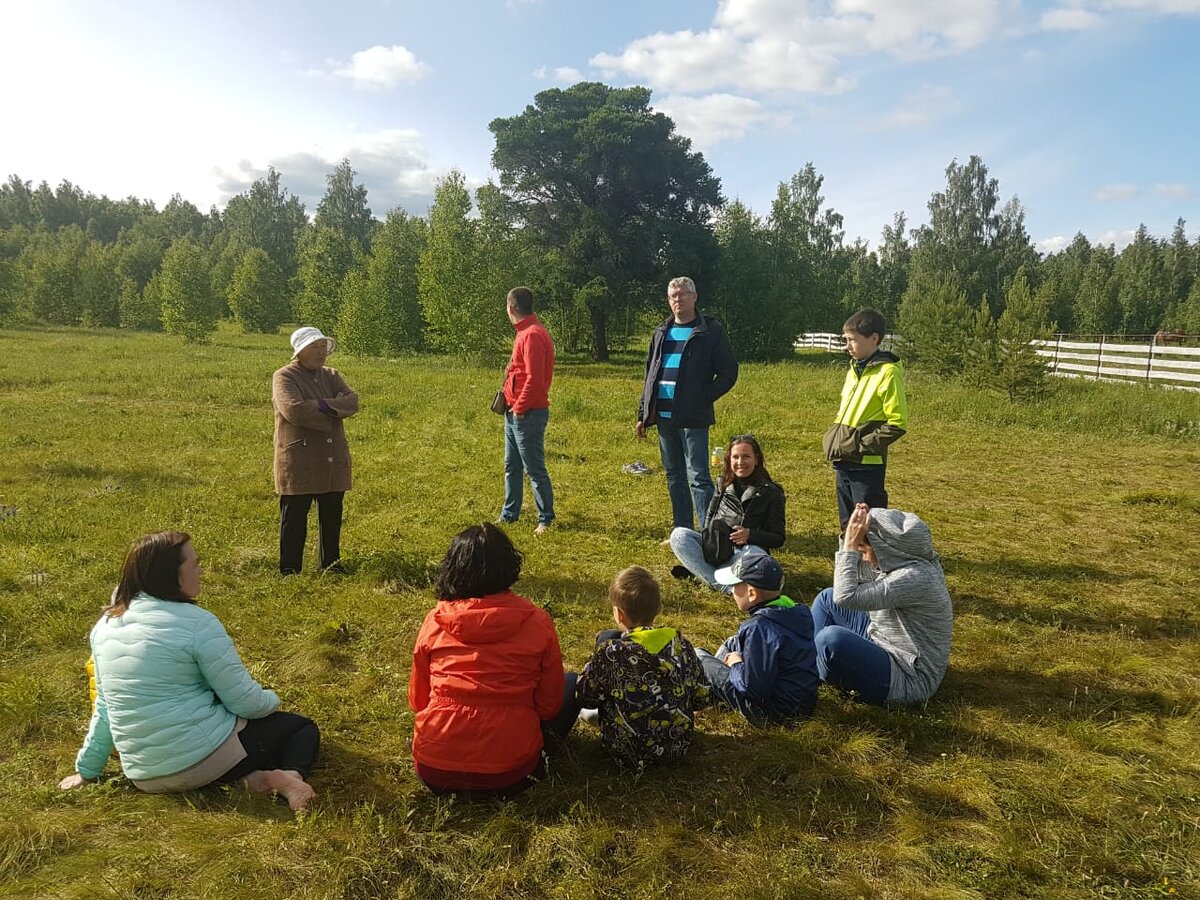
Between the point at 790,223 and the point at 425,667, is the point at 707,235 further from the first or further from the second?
the point at 425,667

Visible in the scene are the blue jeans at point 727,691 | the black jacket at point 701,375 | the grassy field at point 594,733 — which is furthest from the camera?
the black jacket at point 701,375

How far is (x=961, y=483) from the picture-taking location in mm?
9906

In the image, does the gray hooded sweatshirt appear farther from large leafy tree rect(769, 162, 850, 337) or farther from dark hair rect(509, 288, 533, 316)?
large leafy tree rect(769, 162, 850, 337)

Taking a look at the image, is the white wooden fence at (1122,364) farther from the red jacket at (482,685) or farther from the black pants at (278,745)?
the black pants at (278,745)

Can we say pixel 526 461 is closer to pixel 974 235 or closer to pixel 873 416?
pixel 873 416

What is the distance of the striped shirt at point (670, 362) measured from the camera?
6176mm

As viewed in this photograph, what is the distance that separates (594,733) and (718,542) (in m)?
2.07

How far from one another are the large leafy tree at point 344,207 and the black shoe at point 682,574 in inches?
3033

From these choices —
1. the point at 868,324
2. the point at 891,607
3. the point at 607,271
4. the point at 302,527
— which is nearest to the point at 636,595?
the point at 891,607

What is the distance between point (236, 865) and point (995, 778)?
3.38 meters

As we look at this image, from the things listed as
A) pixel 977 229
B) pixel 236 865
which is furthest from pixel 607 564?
pixel 977 229

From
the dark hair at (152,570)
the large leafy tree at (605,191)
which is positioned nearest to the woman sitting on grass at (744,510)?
the dark hair at (152,570)

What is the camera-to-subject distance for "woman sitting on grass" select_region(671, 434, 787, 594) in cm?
534

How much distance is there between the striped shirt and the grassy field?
1564 millimetres
